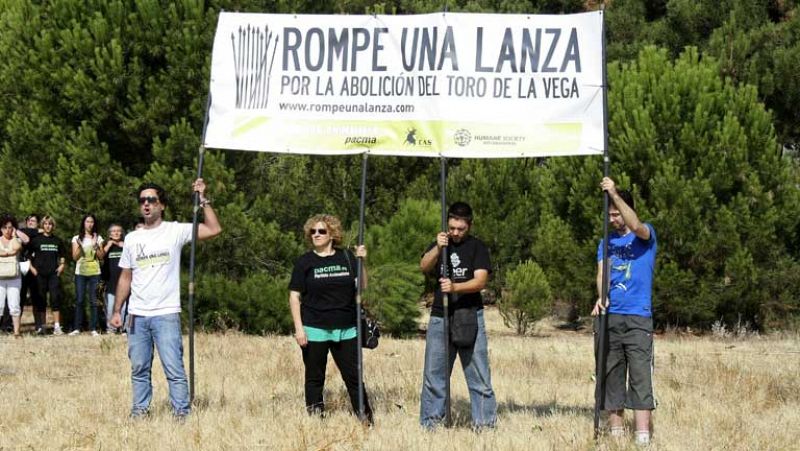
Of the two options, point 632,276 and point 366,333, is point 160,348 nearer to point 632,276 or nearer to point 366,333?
point 366,333

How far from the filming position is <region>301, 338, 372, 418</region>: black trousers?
8.97 meters

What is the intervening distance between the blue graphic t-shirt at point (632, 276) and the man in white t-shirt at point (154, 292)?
333cm

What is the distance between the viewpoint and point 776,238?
20172mm

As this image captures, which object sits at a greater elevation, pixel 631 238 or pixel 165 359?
pixel 631 238

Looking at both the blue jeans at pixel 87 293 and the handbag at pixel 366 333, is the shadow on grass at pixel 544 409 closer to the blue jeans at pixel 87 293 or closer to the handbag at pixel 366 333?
the handbag at pixel 366 333

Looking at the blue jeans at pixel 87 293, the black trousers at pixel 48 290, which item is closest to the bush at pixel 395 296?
the blue jeans at pixel 87 293

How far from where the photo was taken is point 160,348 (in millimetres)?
8891

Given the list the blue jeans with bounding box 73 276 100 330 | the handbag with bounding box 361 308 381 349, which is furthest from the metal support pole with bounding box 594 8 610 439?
the blue jeans with bounding box 73 276 100 330

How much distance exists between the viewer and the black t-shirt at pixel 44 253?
685 inches

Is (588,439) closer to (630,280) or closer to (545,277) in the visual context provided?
(630,280)

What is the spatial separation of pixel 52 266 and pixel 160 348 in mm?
9449

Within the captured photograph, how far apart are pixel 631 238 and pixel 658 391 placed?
3723 mm

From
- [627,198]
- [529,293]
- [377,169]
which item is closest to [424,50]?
[627,198]

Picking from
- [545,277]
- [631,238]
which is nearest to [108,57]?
[545,277]
